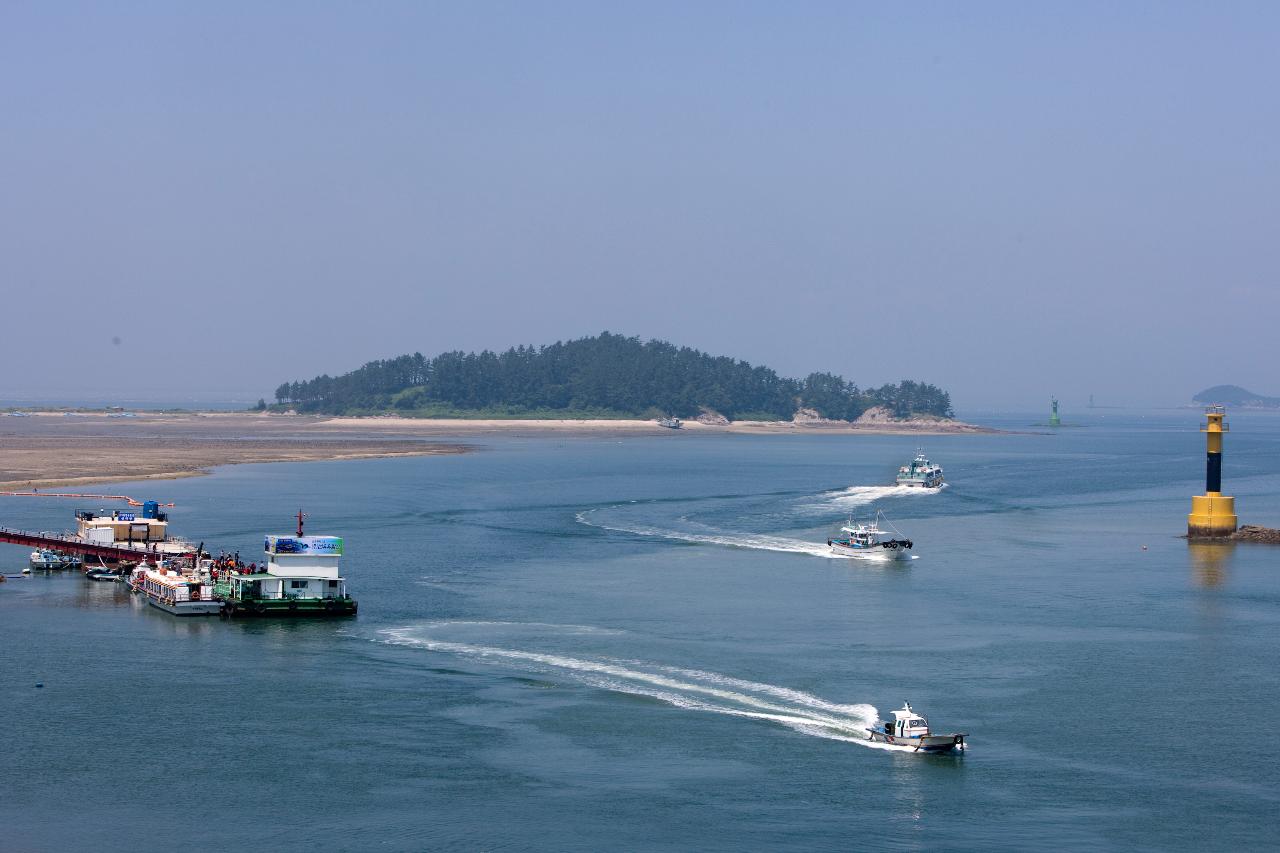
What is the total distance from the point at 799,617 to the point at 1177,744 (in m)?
23.0

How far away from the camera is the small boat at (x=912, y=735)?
4169 cm

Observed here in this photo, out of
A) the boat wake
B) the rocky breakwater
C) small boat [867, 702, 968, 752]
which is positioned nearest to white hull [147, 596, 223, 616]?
the boat wake

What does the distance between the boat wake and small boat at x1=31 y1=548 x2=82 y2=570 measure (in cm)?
2957

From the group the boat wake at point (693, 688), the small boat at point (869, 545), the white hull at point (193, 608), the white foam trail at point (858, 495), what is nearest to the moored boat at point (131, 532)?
the white hull at point (193, 608)

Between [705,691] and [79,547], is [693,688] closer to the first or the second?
[705,691]

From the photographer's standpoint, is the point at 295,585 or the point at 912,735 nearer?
the point at 912,735

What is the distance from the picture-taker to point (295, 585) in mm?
64125

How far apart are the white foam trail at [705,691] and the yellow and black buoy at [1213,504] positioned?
55.7 meters

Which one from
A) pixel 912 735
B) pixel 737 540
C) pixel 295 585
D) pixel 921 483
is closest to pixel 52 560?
pixel 295 585

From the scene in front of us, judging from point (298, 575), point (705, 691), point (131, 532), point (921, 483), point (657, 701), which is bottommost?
point (657, 701)

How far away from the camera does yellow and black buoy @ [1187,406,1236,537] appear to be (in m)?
93.6

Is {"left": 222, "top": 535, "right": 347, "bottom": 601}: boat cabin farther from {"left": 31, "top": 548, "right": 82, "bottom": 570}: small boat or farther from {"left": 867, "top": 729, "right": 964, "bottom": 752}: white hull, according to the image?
{"left": 867, "top": 729, "right": 964, "bottom": 752}: white hull

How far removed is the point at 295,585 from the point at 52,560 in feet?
69.7

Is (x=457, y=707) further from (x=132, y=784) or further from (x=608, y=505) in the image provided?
(x=608, y=505)
